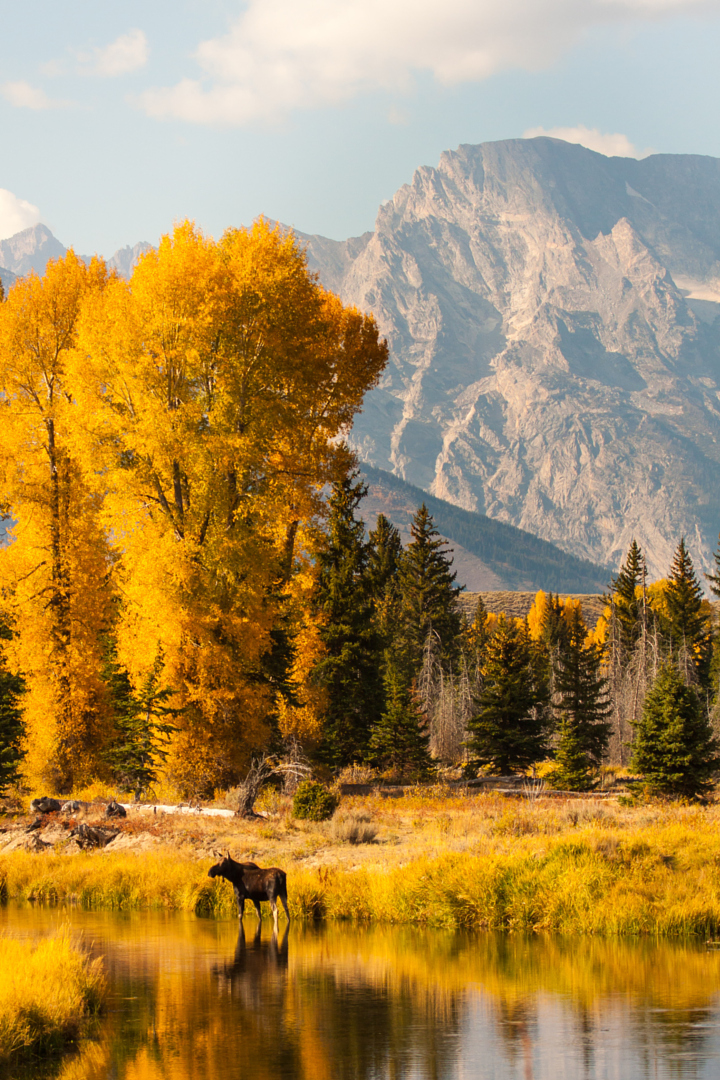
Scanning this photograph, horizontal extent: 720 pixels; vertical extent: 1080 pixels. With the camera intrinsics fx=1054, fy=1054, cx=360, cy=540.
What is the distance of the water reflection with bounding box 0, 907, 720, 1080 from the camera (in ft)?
33.2

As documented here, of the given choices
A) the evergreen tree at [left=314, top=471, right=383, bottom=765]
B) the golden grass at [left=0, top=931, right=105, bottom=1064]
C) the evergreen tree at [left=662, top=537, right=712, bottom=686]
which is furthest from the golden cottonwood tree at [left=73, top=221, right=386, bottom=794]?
the evergreen tree at [left=662, top=537, right=712, bottom=686]

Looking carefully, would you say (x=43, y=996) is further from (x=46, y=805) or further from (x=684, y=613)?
(x=684, y=613)

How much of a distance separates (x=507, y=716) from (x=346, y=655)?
19.3ft

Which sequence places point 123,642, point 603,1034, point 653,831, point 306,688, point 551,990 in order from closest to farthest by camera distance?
point 603,1034 < point 551,990 < point 653,831 < point 123,642 < point 306,688

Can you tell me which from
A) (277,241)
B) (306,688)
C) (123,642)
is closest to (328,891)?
(123,642)

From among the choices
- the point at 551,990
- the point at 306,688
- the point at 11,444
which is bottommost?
the point at 551,990

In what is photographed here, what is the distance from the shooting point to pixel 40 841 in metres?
23.2

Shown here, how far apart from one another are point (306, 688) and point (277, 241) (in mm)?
14408

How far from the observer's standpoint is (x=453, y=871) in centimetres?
1781

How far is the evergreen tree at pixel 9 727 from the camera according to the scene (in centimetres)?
3097

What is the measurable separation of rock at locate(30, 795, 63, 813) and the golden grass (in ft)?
47.2

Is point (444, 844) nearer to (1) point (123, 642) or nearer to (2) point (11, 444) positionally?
(1) point (123, 642)

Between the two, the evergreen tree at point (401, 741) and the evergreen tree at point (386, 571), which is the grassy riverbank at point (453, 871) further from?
the evergreen tree at point (386, 571)

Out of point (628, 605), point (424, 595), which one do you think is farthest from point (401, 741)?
point (628, 605)
